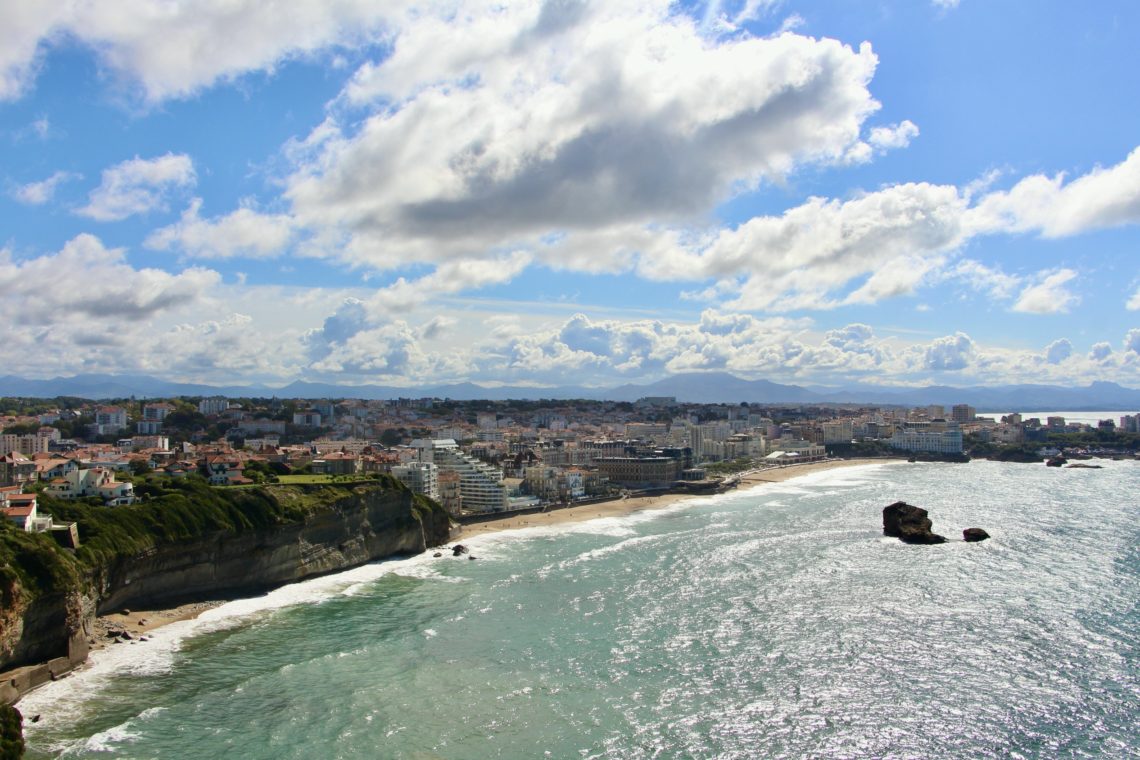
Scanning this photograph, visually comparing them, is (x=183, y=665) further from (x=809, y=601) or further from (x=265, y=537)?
(x=809, y=601)

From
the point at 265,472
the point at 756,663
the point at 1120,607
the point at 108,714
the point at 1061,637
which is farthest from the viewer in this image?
the point at 265,472

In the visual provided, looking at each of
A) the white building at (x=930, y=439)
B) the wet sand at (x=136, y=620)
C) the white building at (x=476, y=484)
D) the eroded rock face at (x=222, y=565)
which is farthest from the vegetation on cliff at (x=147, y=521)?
the white building at (x=930, y=439)

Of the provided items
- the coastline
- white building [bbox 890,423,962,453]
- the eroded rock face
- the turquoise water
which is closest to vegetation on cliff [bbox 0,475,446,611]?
the eroded rock face

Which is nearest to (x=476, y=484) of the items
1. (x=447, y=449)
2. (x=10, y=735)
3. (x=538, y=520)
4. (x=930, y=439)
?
(x=538, y=520)

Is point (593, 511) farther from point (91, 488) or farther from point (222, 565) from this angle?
point (91, 488)

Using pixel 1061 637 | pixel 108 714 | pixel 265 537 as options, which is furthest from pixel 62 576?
pixel 1061 637

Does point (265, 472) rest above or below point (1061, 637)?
above

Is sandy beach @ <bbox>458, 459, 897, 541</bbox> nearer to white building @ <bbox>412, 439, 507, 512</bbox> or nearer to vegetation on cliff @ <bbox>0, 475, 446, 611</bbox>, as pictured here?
white building @ <bbox>412, 439, 507, 512</bbox>

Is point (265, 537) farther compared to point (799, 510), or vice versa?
point (799, 510)
